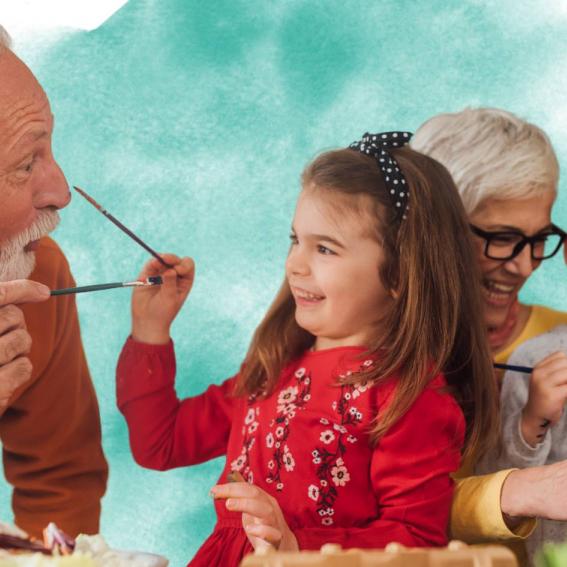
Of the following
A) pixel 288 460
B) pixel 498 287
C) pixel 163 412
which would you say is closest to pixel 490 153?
pixel 498 287

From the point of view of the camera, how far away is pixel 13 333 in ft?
5.28

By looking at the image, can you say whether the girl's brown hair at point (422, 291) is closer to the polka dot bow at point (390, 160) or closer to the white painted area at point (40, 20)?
the polka dot bow at point (390, 160)

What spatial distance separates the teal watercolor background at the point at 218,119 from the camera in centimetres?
203

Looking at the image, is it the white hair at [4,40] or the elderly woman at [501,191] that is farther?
the elderly woman at [501,191]

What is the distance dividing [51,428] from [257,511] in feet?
2.29

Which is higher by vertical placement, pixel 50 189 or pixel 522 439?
pixel 50 189

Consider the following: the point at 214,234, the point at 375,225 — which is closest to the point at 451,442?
the point at 375,225

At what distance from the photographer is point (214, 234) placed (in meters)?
2.08

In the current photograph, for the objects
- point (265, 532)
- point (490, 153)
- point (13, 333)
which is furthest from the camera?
point (490, 153)

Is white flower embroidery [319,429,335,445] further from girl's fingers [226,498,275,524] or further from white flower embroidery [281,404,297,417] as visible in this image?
girl's fingers [226,498,275,524]

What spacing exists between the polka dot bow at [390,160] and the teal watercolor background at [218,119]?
1.03 feet

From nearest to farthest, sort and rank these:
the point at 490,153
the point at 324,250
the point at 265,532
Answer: the point at 265,532 < the point at 324,250 < the point at 490,153

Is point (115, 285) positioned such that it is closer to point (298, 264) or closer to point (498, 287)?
point (298, 264)

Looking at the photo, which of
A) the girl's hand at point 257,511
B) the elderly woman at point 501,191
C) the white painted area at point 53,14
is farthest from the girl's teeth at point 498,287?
the white painted area at point 53,14
